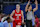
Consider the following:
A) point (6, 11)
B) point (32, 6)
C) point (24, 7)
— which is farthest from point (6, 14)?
point (32, 6)

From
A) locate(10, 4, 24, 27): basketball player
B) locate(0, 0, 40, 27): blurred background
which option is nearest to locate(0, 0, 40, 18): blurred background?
locate(0, 0, 40, 27): blurred background

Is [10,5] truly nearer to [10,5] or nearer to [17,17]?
[10,5]

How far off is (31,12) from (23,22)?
498mm

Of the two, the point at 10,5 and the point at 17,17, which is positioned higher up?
the point at 10,5

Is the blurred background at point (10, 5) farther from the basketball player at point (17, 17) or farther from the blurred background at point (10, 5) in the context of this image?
the basketball player at point (17, 17)

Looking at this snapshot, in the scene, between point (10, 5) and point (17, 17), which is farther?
point (10, 5)

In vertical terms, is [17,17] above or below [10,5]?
below

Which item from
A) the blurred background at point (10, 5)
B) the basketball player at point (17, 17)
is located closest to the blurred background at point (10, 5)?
the blurred background at point (10, 5)

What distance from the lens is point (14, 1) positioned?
14.8 ft

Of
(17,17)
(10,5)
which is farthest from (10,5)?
(17,17)

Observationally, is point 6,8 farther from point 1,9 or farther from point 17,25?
point 17,25

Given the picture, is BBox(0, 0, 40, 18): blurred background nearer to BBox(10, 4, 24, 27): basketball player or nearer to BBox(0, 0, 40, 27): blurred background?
BBox(0, 0, 40, 27): blurred background

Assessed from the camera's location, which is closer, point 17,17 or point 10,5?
point 17,17

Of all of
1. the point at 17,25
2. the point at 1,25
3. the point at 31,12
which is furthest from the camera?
the point at 31,12
